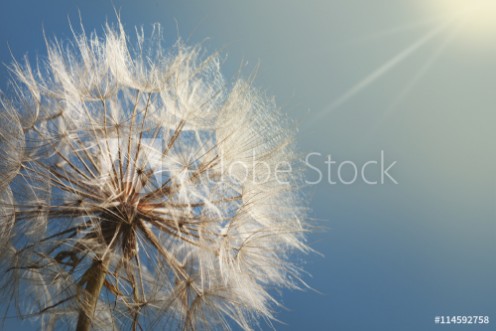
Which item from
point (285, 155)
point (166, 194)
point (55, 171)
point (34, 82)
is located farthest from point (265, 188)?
point (34, 82)

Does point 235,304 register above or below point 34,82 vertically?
below

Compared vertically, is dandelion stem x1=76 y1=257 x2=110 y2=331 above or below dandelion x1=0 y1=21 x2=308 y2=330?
below

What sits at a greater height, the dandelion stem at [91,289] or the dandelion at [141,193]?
the dandelion at [141,193]

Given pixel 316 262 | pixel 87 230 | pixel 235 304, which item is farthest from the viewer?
pixel 316 262

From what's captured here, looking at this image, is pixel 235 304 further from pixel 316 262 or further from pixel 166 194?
pixel 316 262

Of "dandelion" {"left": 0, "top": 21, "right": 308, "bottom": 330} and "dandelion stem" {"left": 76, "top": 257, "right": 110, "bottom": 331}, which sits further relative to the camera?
"dandelion" {"left": 0, "top": 21, "right": 308, "bottom": 330}

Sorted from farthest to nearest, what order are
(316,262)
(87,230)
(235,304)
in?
1. (316,262)
2. (235,304)
3. (87,230)

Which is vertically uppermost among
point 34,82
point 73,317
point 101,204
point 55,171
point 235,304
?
point 34,82

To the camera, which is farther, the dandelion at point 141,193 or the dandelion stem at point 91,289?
the dandelion at point 141,193
